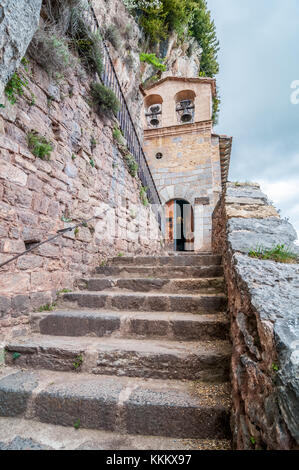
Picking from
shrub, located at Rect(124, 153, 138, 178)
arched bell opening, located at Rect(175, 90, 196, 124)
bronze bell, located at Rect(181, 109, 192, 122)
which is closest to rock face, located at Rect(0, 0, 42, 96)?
shrub, located at Rect(124, 153, 138, 178)

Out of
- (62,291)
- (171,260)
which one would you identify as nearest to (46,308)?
(62,291)

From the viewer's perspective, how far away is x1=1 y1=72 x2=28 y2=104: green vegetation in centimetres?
209

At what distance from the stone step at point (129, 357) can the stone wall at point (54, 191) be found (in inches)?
13.7

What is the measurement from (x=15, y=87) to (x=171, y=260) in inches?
105

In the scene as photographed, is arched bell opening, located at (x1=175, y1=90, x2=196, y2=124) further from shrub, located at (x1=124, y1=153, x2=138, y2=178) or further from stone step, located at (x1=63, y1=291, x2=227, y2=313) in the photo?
stone step, located at (x1=63, y1=291, x2=227, y2=313)

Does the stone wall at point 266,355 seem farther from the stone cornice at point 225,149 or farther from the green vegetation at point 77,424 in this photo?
the stone cornice at point 225,149

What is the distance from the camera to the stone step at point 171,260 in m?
3.34

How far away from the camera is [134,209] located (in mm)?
4848

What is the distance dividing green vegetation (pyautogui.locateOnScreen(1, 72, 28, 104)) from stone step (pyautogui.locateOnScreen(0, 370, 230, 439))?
7.31 feet

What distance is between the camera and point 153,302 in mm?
2373

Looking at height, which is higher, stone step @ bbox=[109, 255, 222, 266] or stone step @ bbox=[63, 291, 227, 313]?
stone step @ bbox=[109, 255, 222, 266]

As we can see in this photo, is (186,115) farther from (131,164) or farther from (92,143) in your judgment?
(92,143)

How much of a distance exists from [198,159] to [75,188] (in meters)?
7.14
